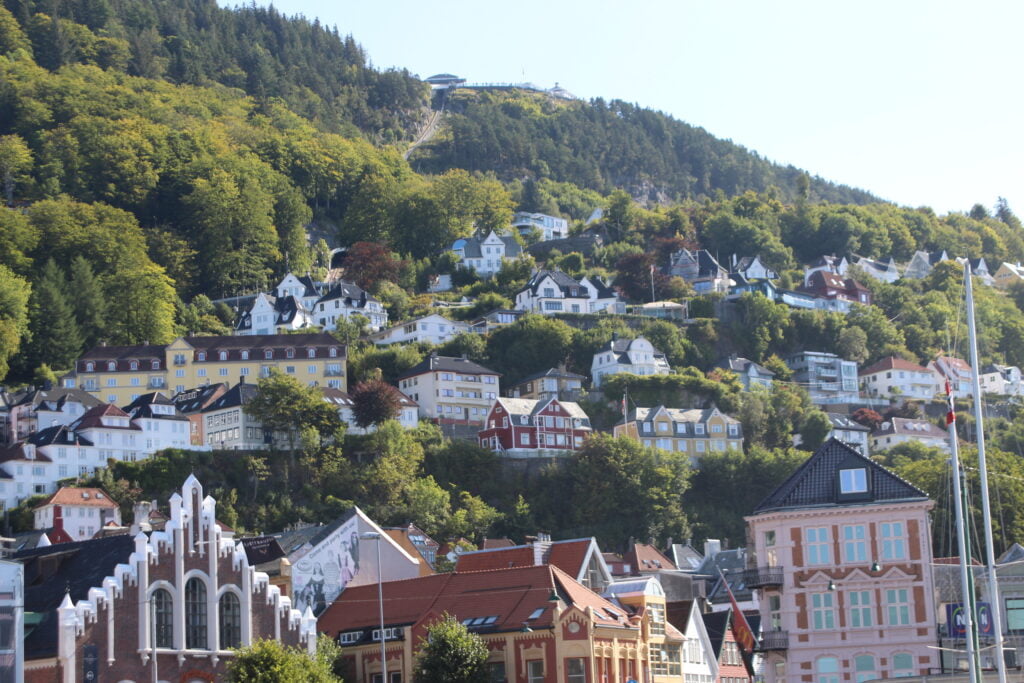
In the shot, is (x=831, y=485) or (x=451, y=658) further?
(x=831, y=485)

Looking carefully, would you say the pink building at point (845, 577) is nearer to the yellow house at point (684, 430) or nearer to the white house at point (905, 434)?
the yellow house at point (684, 430)

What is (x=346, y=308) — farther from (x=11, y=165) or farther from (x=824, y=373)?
(x=824, y=373)

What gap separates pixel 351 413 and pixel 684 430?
28.7 m

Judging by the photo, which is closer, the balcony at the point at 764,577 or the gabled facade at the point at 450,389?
the balcony at the point at 764,577

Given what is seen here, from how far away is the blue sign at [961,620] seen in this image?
6350 centimetres

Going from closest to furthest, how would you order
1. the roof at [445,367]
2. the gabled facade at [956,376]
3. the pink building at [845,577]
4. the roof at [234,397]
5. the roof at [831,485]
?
the pink building at [845,577]
the roof at [831,485]
the roof at [234,397]
the roof at [445,367]
the gabled facade at [956,376]

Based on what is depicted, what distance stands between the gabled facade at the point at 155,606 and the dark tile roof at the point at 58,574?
0.05m

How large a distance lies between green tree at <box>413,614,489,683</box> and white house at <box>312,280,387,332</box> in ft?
344

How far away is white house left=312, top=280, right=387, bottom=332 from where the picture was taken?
175 metres

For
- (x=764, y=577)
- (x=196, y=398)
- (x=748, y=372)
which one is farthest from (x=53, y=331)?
(x=764, y=577)

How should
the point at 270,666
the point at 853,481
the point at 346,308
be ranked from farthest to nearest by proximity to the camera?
the point at 346,308 < the point at 853,481 < the point at 270,666

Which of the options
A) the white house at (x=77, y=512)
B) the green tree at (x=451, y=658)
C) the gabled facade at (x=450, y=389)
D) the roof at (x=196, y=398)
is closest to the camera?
the green tree at (x=451, y=658)

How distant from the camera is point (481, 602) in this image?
247 ft

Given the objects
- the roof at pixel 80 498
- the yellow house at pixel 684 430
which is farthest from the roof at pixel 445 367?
the roof at pixel 80 498
